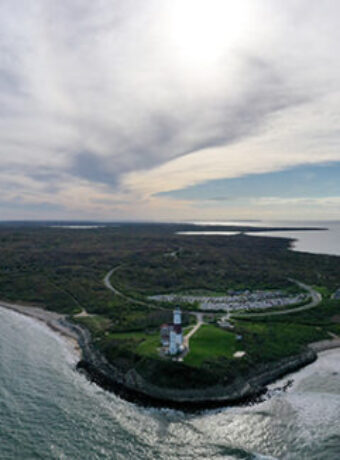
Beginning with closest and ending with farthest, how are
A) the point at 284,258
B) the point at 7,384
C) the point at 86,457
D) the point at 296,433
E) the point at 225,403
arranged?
the point at 86,457, the point at 296,433, the point at 225,403, the point at 7,384, the point at 284,258

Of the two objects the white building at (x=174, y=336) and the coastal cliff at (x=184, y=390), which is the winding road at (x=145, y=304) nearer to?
the white building at (x=174, y=336)

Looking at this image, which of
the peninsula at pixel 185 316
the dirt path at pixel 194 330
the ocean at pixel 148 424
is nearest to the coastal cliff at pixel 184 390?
the peninsula at pixel 185 316

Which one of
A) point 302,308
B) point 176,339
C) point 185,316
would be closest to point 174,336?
point 176,339

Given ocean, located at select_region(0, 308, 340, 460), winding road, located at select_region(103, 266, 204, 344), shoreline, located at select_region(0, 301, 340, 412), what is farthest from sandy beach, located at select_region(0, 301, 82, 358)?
winding road, located at select_region(103, 266, 204, 344)

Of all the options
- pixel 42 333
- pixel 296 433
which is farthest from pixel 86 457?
pixel 42 333

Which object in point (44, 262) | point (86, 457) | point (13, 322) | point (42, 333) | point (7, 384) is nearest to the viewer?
point (86, 457)

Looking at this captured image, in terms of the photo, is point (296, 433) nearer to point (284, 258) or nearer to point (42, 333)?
point (42, 333)

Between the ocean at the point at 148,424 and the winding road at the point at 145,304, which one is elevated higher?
the winding road at the point at 145,304
